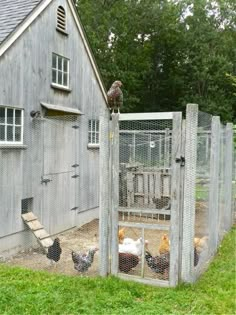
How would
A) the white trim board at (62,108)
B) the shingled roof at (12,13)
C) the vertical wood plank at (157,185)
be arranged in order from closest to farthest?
the vertical wood plank at (157,185) < the shingled roof at (12,13) < the white trim board at (62,108)

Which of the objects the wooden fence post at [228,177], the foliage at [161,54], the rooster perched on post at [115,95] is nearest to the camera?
the wooden fence post at [228,177]

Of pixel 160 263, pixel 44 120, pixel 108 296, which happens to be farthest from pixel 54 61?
pixel 108 296

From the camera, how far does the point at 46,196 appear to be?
8.45 m

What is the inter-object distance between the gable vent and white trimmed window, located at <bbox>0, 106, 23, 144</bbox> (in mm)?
2616

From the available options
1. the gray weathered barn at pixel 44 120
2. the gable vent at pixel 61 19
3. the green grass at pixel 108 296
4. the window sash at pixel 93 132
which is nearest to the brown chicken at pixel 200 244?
the green grass at pixel 108 296

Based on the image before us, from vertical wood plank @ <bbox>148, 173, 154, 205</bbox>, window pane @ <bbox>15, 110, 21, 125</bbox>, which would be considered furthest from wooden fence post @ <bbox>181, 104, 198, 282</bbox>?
window pane @ <bbox>15, 110, 21, 125</bbox>

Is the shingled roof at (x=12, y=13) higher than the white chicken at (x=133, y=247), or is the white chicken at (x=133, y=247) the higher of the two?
the shingled roof at (x=12, y=13)

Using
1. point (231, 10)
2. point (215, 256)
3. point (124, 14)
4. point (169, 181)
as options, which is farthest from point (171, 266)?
point (231, 10)

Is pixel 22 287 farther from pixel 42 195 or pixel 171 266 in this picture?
pixel 42 195

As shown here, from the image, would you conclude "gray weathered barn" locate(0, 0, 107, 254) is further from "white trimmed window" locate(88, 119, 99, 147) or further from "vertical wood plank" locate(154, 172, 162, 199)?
"vertical wood plank" locate(154, 172, 162, 199)

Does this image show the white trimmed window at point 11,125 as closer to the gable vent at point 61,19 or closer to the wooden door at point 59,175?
the wooden door at point 59,175

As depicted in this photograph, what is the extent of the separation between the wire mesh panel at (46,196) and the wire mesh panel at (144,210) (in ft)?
2.23

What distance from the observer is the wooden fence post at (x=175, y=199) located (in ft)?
16.4

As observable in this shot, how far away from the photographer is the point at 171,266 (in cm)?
504
